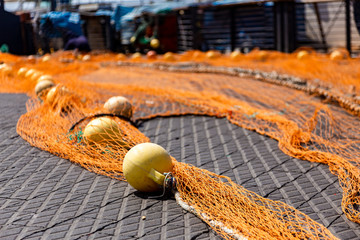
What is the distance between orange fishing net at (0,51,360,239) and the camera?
3604mm

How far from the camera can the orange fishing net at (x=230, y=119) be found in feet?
11.8

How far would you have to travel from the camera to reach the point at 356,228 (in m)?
3.42

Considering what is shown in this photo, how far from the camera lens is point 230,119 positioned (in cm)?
673

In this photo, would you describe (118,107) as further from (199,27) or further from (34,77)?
(199,27)

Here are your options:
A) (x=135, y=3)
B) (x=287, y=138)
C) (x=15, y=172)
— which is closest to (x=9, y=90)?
(x=15, y=172)

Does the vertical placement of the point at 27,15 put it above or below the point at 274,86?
above

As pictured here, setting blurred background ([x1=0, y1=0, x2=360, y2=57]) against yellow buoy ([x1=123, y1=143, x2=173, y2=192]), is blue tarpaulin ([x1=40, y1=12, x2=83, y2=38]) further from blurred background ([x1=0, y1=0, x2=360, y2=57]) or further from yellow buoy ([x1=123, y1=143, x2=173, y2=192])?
yellow buoy ([x1=123, y1=143, x2=173, y2=192])

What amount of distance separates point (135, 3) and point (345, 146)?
23.8 m

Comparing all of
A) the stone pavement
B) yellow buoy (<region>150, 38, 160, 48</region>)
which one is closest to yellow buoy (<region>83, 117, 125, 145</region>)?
the stone pavement

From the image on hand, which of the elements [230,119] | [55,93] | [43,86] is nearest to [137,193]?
[230,119]

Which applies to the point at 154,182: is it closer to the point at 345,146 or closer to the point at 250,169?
the point at 250,169

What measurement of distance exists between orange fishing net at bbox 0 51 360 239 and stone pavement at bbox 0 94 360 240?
138 mm

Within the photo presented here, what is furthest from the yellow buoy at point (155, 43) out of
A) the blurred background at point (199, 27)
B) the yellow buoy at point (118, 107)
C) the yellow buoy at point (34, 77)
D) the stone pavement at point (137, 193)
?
the stone pavement at point (137, 193)

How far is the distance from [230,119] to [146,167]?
3098mm
